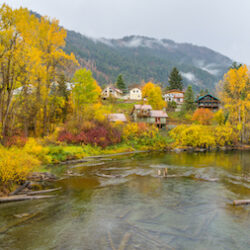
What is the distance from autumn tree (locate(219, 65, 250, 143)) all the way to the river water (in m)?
31.6

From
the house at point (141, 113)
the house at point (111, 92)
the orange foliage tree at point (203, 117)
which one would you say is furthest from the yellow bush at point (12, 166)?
the house at point (111, 92)

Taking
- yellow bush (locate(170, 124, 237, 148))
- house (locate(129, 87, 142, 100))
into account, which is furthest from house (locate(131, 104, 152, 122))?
house (locate(129, 87, 142, 100))

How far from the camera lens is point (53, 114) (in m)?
44.9

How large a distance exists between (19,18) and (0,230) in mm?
18307

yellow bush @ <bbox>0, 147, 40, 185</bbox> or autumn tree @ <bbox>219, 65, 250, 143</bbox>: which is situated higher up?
autumn tree @ <bbox>219, 65, 250, 143</bbox>

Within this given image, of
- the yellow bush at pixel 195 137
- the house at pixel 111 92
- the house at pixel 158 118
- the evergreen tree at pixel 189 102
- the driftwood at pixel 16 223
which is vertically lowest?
the driftwood at pixel 16 223

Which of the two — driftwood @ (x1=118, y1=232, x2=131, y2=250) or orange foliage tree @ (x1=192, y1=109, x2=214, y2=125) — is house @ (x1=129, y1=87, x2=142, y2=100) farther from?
driftwood @ (x1=118, y1=232, x2=131, y2=250)

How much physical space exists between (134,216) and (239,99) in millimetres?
45651

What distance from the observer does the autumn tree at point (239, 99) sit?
48938mm

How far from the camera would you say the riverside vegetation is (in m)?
20.1

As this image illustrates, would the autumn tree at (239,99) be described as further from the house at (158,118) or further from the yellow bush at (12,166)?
the yellow bush at (12,166)

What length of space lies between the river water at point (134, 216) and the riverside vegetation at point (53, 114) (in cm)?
395

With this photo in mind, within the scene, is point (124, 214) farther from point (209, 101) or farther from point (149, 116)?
point (209, 101)

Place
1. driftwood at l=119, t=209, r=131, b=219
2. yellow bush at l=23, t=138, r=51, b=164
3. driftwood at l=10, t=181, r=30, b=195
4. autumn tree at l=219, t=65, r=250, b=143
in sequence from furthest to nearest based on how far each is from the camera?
autumn tree at l=219, t=65, r=250, b=143 < yellow bush at l=23, t=138, r=51, b=164 < driftwood at l=10, t=181, r=30, b=195 < driftwood at l=119, t=209, r=131, b=219
